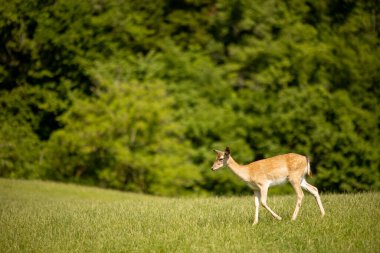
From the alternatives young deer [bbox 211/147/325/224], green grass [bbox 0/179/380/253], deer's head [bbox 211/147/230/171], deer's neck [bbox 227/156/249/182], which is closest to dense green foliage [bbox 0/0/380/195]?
green grass [bbox 0/179/380/253]

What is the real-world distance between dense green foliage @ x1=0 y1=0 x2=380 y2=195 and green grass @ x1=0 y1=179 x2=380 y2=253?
746 inches

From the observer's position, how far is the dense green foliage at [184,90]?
34.5 meters

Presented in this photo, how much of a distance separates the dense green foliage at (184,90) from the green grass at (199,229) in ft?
62.2

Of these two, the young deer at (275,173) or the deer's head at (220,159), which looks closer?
the young deer at (275,173)

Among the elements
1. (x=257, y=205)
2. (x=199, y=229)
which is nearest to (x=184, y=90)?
(x=257, y=205)

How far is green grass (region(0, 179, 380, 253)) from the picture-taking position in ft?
33.0

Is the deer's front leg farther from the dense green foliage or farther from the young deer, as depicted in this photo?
the dense green foliage

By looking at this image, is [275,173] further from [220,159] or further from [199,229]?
[199,229]

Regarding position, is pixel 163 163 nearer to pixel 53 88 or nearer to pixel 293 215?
pixel 53 88

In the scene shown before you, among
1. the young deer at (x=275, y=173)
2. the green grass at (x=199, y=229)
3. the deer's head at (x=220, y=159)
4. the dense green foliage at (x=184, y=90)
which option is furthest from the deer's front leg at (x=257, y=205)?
the dense green foliage at (x=184, y=90)

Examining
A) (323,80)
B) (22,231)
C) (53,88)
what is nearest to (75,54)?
(53,88)

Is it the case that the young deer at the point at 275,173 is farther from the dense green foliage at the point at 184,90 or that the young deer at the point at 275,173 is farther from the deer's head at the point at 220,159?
the dense green foliage at the point at 184,90

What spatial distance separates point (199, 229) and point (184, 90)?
93.3 feet

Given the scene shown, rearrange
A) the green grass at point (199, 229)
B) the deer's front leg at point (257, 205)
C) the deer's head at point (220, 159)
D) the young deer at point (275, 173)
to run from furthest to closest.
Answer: the deer's head at point (220, 159) → the young deer at point (275, 173) → the deer's front leg at point (257, 205) → the green grass at point (199, 229)
